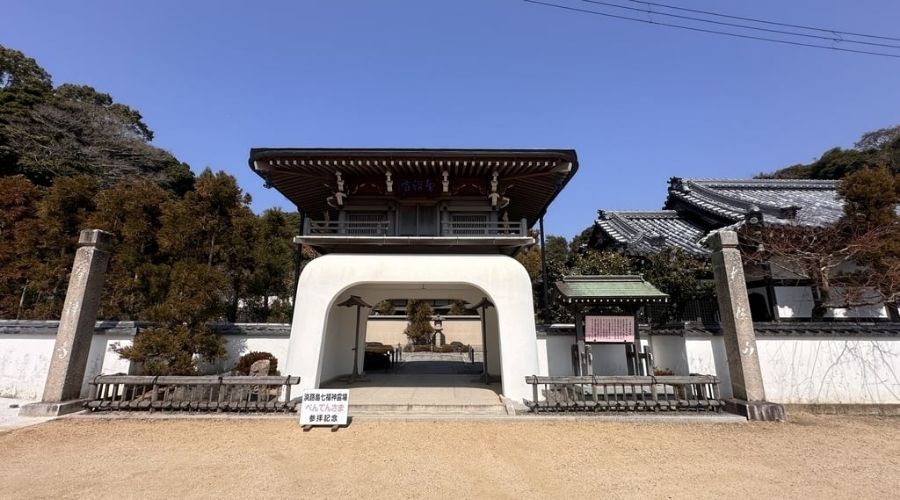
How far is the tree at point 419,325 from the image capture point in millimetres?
25219

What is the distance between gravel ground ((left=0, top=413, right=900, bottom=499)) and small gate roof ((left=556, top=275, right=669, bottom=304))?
3.05 meters

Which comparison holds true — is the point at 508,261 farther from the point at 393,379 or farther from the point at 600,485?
the point at 393,379

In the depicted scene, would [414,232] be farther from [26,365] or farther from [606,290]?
[26,365]

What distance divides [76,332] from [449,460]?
9098 millimetres

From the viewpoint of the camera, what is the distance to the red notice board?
Answer: 31.6ft

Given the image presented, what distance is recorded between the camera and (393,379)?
40.5 feet

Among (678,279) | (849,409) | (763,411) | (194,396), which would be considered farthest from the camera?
(678,279)

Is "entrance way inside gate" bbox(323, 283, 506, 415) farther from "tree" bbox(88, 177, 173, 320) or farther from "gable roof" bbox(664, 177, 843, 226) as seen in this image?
"gable roof" bbox(664, 177, 843, 226)

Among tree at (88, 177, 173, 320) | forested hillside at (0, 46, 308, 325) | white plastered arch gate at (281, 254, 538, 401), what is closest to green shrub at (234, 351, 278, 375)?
forested hillside at (0, 46, 308, 325)

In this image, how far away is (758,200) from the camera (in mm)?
17438

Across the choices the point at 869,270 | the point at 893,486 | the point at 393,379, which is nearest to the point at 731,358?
the point at 893,486

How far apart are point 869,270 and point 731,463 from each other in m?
8.88

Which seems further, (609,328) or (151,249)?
(151,249)

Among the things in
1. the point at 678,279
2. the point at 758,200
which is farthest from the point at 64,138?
the point at 758,200
